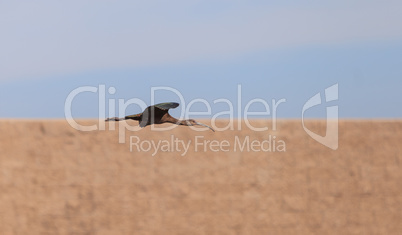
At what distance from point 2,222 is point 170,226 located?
6.28 feet

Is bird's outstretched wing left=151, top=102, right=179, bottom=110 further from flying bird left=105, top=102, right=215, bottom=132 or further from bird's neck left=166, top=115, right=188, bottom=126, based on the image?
bird's neck left=166, top=115, right=188, bottom=126

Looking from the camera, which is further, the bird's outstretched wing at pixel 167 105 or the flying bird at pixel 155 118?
the flying bird at pixel 155 118

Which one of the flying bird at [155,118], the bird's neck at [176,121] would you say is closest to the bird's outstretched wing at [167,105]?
the flying bird at [155,118]

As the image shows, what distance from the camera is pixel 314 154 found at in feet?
22.9

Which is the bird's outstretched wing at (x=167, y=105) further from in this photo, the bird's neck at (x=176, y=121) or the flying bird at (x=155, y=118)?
the bird's neck at (x=176, y=121)

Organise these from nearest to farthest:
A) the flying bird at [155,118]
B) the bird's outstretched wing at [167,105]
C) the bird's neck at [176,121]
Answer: the bird's outstretched wing at [167,105]
the flying bird at [155,118]
the bird's neck at [176,121]

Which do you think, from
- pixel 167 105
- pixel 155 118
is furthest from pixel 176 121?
pixel 167 105

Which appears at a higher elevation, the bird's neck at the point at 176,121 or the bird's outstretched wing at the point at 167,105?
the bird's outstretched wing at the point at 167,105

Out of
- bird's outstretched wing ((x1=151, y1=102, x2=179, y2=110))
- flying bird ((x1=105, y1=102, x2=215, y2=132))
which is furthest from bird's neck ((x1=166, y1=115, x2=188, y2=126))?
bird's outstretched wing ((x1=151, y1=102, x2=179, y2=110))

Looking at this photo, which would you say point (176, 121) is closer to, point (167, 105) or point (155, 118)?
Result: point (155, 118)

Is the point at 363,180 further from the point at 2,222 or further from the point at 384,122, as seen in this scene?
the point at 2,222

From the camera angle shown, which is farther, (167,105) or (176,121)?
(176,121)

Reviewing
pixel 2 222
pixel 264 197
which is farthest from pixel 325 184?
pixel 2 222

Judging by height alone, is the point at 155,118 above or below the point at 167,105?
below
